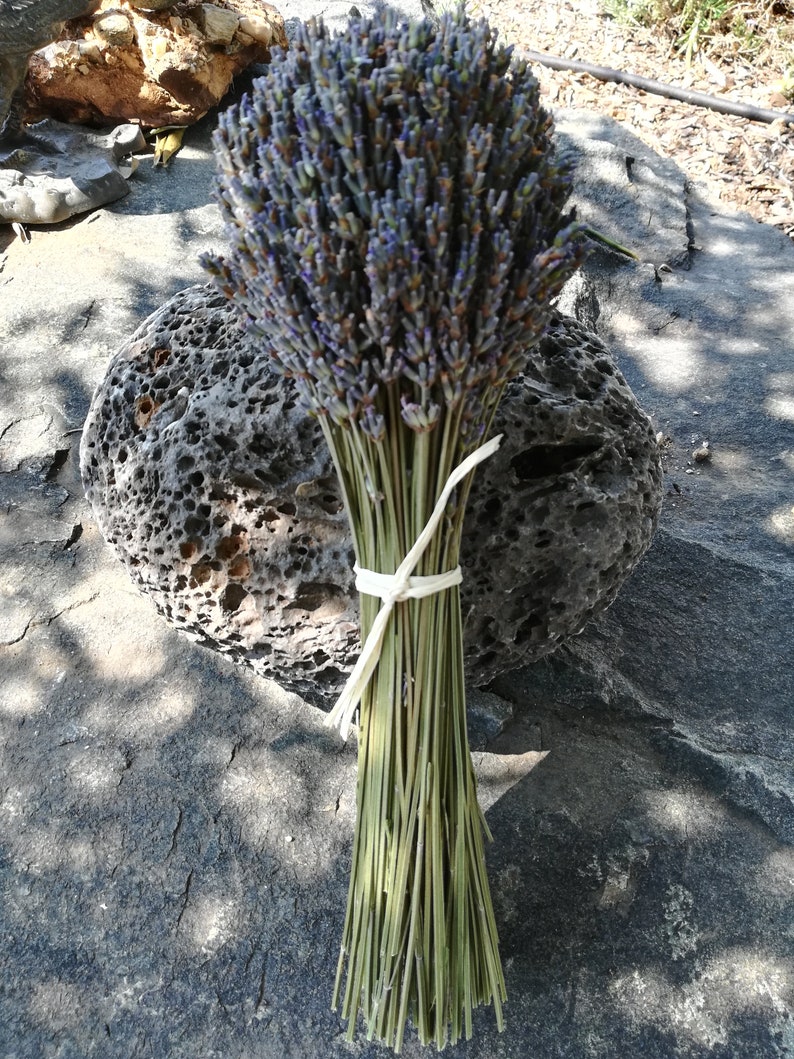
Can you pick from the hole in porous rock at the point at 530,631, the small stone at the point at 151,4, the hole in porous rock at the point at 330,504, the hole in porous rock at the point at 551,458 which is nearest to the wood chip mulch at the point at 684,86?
the small stone at the point at 151,4

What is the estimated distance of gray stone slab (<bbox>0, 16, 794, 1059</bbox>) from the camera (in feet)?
5.29

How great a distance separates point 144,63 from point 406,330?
12.6ft

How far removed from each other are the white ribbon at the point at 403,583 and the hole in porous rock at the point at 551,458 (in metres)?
0.34

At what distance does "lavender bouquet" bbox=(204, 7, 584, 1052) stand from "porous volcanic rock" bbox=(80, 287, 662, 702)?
0.76ft

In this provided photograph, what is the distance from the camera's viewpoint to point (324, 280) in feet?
3.93

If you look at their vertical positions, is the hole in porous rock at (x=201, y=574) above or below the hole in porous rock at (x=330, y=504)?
below

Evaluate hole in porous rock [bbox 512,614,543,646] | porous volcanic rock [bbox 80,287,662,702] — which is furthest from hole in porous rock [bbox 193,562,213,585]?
hole in porous rock [bbox 512,614,543,646]

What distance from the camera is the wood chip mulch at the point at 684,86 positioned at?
488 centimetres

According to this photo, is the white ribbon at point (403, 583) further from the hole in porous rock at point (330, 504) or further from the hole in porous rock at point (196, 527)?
the hole in porous rock at point (196, 527)

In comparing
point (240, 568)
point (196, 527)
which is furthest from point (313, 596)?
point (196, 527)

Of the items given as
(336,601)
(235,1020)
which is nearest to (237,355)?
(336,601)

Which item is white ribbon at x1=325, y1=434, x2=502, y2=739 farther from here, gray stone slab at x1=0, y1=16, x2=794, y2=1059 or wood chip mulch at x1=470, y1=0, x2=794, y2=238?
wood chip mulch at x1=470, y1=0, x2=794, y2=238

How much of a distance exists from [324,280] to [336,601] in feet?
2.50

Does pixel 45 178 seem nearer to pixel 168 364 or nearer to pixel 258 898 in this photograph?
pixel 168 364
